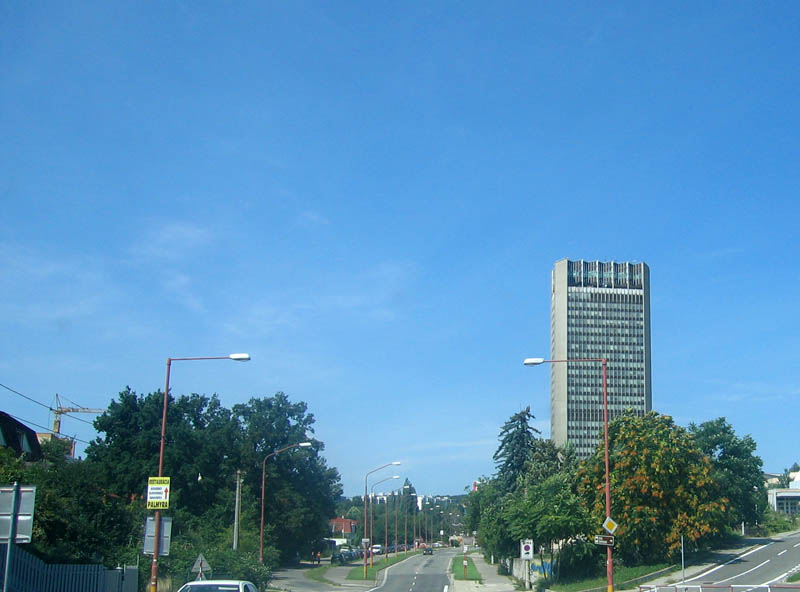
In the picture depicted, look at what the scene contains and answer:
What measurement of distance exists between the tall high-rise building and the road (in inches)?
4160

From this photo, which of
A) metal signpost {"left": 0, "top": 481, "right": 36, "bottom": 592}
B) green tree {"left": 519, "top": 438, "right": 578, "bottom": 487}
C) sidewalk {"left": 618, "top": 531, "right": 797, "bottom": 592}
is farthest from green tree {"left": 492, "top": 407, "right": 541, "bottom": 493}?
metal signpost {"left": 0, "top": 481, "right": 36, "bottom": 592}

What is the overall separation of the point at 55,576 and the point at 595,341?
14620 centimetres

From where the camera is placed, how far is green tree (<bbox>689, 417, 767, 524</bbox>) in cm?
6336

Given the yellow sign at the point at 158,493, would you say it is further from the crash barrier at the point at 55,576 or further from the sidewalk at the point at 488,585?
the sidewalk at the point at 488,585

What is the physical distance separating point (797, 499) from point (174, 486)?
308 ft

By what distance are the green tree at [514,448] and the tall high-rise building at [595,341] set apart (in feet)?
302

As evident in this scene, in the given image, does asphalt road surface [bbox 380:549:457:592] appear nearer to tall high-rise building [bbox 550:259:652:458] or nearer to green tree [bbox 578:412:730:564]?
green tree [bbox 578:412:730:564]

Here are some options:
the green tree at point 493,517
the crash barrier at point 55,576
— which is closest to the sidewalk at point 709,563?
the green tree at point 493,517

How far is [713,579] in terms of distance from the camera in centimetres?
4184

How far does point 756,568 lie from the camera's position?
45469 mm

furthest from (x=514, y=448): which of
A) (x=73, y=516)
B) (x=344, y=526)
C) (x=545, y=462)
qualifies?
(x=344, y=526)

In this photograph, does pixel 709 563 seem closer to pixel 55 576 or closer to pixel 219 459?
pixel 55 576

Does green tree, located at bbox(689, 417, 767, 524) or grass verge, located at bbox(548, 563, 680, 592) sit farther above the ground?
green tree, located at bbox(689, 417, 767, 524)

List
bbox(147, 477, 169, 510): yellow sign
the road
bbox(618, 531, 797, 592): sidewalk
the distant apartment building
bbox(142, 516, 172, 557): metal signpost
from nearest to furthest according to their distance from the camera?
bbox(142, 516, 172, 557): metal signpost < bbox(147, 477, 169, 510): yellow sign < the road < bbox(618, 531, 797, 592): sidewalk < the distant apartment building
